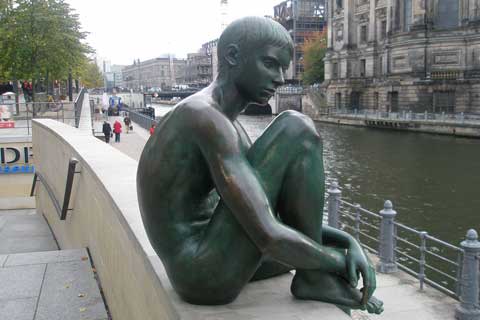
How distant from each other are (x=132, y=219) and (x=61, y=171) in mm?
5106

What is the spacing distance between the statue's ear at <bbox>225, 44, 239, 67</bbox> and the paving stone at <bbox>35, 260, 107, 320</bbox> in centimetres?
299

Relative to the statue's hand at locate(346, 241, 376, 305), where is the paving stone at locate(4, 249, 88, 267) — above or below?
below

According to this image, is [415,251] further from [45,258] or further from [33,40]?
[33,40]

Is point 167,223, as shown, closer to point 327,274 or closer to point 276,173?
point 276,173

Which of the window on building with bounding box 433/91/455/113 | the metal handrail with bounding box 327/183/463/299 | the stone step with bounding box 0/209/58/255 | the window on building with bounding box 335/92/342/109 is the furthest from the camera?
the window on building with bounding box 335/92/342/109

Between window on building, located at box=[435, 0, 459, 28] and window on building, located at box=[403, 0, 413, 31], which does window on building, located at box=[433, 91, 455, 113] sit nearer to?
window on building, located at box=[435, 0, 459, 28]

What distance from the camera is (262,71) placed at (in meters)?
2.92

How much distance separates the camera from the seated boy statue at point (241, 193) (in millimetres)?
2689

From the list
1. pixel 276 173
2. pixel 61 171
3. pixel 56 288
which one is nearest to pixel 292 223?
pixel 276 173

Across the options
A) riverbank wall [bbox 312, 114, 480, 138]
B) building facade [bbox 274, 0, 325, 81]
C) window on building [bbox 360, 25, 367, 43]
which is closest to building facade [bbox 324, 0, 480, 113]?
window on building [bbox 360, 25, 367, 43]

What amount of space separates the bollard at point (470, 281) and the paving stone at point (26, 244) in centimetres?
651

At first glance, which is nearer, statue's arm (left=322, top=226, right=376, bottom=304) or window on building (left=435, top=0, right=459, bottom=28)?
statue's arm (left=322, top=226, right=376, bottom=304)

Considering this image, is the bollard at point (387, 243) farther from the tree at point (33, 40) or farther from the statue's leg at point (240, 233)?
the tree at point (33, 40)

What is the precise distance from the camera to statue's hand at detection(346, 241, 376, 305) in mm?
2828
